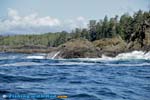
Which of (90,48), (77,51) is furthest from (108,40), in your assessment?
(77,51)

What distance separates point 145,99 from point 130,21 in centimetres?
13241

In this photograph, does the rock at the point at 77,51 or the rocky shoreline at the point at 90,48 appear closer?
the rock at the point at 77,51

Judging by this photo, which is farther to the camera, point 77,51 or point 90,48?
point 90,48

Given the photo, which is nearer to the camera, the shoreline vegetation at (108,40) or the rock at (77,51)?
the rock at (77,51)

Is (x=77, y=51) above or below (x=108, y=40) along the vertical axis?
below

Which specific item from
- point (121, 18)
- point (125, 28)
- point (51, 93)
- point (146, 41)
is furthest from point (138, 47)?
point (51, 93)

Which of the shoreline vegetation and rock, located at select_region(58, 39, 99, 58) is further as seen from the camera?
the shoreline vegetation

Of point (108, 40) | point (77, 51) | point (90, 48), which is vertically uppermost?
point (108, 40)

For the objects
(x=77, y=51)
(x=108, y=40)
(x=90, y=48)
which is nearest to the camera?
(x=77, y=51)

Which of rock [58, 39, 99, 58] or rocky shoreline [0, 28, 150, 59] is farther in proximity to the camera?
rocky shoreline [0, 28, 150, 59]

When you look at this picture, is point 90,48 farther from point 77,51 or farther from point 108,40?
point 108,40

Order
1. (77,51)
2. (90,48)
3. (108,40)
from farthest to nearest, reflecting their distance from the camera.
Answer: (108,40) → (90,48) → (77,51)

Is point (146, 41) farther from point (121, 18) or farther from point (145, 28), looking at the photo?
point (121, 18)

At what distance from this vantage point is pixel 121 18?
164m
